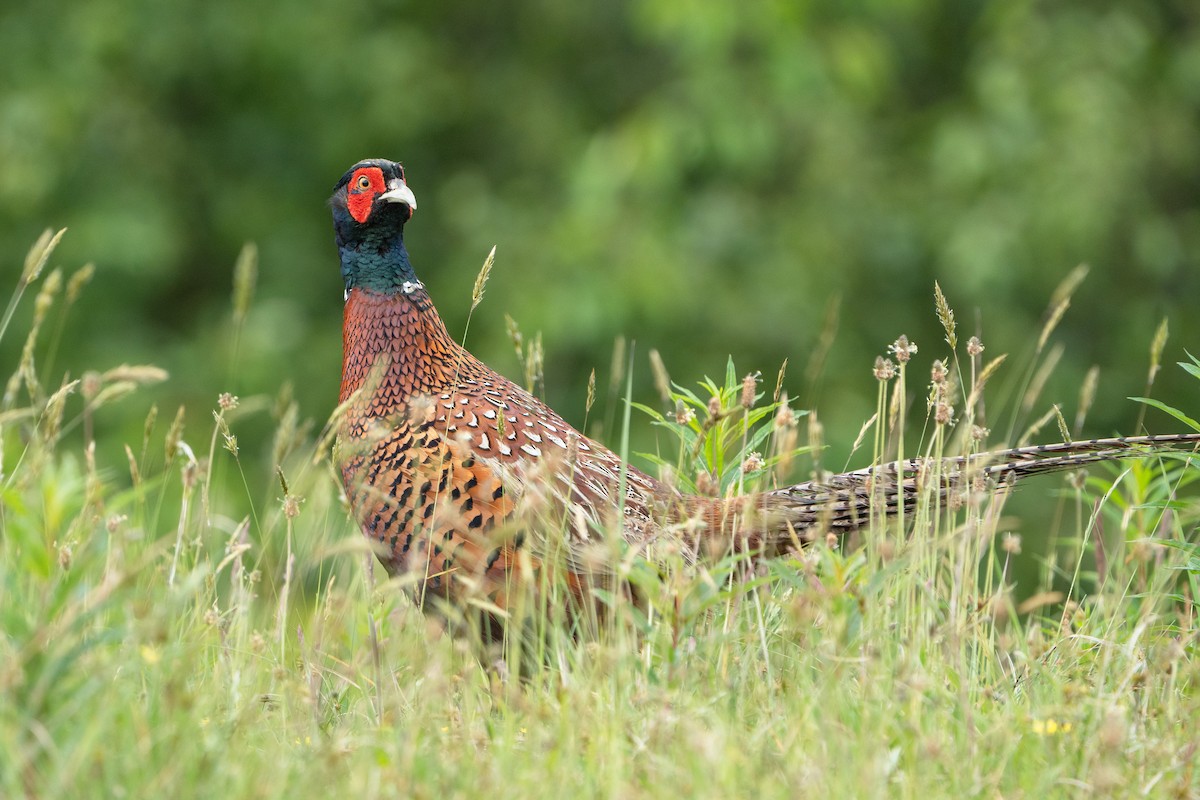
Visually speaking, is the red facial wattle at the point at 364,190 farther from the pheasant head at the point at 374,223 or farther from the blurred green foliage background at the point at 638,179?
the blurred green foliage background at the point at 638,179

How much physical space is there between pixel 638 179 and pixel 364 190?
5317 millimetres

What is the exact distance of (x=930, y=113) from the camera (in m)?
10.8

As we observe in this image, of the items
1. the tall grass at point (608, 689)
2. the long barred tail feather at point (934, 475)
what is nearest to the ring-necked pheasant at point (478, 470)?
the long barred tail feather at point (934, 475)

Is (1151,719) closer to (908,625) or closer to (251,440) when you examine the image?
(908,625)

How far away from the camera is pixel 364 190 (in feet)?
14.4

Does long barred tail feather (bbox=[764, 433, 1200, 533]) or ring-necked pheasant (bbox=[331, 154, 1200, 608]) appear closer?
long barred tail feather (bbox=[764, 433, 1200, 533])

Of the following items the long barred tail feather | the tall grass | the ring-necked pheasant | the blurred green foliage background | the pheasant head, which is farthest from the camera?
the blurred green foliage background

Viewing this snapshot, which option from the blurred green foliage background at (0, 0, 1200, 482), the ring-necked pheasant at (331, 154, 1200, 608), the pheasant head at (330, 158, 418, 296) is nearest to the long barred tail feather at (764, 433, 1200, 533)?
the ring-necked pheasant at (331, 154, 1200, 608)

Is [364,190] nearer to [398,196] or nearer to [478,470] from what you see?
[398,196]

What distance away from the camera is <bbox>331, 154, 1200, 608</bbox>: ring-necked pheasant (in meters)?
3.46

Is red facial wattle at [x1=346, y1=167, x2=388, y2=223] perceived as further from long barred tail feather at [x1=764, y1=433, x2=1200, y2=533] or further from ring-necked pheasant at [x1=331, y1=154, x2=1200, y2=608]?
long barred tail feather at [x1=764, y1=433, x2=1200, y2=533]

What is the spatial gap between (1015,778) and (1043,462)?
123 centimetres

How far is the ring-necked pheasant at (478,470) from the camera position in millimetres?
3465

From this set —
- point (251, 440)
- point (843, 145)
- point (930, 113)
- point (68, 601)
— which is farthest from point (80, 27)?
point (68, 601)
